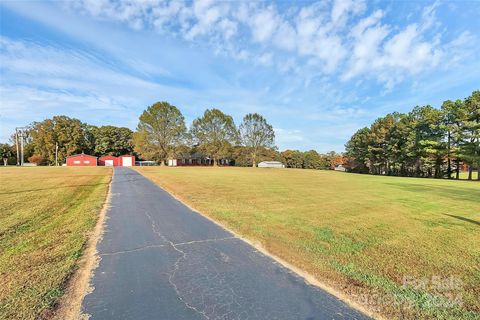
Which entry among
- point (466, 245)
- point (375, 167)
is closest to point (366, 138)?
point (375, 167)

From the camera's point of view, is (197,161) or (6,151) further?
(197,161)

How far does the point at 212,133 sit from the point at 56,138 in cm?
4652

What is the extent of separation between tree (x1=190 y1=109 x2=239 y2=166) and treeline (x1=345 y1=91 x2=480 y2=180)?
35.6 metres

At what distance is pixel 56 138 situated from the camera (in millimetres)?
75625

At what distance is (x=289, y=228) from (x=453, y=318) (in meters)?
4.13

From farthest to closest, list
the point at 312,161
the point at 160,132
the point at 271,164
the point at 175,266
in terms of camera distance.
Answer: the point at 312,161 < the point at 271,164 < the point at 160,132 < the point at 175,266

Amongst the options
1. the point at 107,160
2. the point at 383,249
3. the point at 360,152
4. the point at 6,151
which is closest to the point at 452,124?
the point at 360,152

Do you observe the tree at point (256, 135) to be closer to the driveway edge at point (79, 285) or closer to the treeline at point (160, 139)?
the treeline at point (160, 139)

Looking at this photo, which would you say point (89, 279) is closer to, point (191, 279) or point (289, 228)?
point (191, 279)

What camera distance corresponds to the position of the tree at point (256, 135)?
248ft

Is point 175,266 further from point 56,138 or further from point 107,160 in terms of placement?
point 56,138

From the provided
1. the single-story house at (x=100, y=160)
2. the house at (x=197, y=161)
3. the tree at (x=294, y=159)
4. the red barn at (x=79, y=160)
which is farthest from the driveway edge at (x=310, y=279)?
the tree at (x=294, y=159)

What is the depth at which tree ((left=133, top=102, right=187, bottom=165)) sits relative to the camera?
62.9 meters

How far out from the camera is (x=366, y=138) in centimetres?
5938
